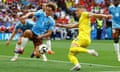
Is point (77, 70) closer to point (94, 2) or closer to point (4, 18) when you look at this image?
point (4, 18)

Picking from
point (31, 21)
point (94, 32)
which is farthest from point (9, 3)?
point (31, 21)

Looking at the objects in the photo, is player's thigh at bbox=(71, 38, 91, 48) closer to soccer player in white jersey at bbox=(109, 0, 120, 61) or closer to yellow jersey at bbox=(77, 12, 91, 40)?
yellow jersey at bbox=(77, 12, 91, 40)

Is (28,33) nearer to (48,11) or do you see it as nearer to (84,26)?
(48,11)

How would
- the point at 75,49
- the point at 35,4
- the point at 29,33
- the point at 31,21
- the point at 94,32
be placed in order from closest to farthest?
the point at 75,49 < the point at 29,33 < the point at 31,21 < the point at 94,32 < the point at 35,4

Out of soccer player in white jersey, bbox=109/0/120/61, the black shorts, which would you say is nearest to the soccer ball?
the black shorts

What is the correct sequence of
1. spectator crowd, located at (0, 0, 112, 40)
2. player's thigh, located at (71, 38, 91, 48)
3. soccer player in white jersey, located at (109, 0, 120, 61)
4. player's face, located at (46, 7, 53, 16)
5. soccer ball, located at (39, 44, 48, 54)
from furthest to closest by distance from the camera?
1. spectator crowd, located at (0, 0, 112, 40)
2. soccer player in white jersey, located at (109, 0, 120, 61)
3. soccer ball, located at (39, 44, 48, 54)
4. player's face, located at (46, 7, 53, 16)
5. player's thigh, located at (71, 38, 91, 48)

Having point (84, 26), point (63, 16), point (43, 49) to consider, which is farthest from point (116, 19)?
point (63, 16)

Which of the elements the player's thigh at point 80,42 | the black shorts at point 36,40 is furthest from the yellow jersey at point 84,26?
the black shorts at point 36,40

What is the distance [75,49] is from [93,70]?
2.77ft


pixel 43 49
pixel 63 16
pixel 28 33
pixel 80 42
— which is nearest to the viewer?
pixel 80 42

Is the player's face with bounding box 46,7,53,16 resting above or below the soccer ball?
above

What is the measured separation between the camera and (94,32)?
3838cm

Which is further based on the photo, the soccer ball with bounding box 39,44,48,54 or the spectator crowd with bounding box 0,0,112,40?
the spectator crowd with bounding box 0,0,112,40

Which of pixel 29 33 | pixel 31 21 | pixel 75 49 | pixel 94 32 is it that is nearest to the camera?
pixel 75 49
